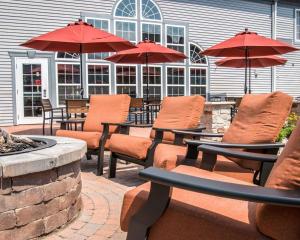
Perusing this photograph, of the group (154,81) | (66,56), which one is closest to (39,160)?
(66,56)

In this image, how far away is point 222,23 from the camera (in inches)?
579

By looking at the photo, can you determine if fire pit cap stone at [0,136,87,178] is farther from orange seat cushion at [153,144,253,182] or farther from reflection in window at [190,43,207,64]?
reflection in window at [190,43,207,64]

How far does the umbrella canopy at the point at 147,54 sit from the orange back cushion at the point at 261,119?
6.32 meters

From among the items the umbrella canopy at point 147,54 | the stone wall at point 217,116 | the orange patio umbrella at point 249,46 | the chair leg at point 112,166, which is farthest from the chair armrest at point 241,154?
the umbrella canopy at point 147,54

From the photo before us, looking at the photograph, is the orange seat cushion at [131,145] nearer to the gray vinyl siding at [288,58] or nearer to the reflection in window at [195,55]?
the reflection in window at [195,55]

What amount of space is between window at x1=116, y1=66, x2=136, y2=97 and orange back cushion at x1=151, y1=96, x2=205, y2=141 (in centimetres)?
826

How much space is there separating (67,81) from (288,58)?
33.8 ft

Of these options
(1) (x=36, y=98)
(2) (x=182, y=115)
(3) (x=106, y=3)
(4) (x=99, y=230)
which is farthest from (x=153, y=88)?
(4) (x=99, y=230)

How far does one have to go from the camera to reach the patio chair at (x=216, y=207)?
51.6 inches

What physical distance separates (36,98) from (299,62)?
477 inches

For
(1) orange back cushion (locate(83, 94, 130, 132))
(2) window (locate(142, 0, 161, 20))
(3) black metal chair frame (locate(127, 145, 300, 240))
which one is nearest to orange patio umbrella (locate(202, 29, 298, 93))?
(1) orange back cushion (locate(83, 94, 130, 132))

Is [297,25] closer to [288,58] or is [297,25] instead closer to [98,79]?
[288,58]

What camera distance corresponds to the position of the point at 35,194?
2.50 meters

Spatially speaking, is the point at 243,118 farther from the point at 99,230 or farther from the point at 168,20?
the point at 168,20
